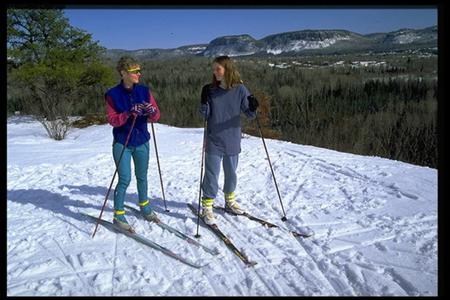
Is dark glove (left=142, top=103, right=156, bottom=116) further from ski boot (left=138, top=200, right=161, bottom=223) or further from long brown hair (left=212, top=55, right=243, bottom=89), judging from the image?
ski boot (left=138, top=200, right=161, bottom=223)

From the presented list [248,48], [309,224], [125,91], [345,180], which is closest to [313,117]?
[345,180]

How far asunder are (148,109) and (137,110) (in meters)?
0.12

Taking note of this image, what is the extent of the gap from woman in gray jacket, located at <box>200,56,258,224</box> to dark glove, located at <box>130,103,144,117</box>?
0.66 meters

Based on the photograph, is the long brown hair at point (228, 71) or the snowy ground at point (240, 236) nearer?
the snowy ground at point (240, 236)

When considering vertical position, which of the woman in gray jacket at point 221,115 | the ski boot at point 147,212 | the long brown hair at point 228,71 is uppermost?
the long brown hair at point 228,71

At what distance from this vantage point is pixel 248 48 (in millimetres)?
5062

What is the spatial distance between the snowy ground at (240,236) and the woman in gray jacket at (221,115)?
607 millimetres

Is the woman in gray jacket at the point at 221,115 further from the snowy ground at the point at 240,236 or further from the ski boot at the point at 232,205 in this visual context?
the snowy ground at the point at 240,236

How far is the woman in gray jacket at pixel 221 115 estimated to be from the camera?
154 inches

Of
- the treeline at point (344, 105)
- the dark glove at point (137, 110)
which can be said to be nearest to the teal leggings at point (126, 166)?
the dark glove at point (137, 110)

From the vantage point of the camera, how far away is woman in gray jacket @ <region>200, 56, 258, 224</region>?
3.91 meters

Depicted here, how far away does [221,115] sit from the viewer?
13.0 ft

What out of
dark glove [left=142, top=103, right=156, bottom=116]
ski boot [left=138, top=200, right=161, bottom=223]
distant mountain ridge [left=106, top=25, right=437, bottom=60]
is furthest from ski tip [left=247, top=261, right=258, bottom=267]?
distant mountain ridge [left=106, top=25, right=437, bottom=60]
